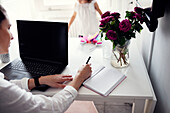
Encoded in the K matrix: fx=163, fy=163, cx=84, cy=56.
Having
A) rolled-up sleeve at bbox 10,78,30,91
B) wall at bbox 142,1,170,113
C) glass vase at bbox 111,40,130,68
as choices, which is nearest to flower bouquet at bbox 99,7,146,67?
glass vase at bbox 111,40,130,68

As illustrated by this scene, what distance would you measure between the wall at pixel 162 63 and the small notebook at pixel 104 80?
0.24 meters

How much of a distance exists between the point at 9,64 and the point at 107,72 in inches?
28.1

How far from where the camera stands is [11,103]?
692 mm

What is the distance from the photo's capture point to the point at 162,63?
1.01m

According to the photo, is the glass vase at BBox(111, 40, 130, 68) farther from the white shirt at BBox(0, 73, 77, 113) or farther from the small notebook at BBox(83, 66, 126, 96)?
the white shirt at BBox(0, 73, 77, 113)

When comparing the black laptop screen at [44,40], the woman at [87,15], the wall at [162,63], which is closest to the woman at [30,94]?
the black laptop screen at [44,40]

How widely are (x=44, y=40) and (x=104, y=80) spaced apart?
0.51m

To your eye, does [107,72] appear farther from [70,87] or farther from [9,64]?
[9,64]

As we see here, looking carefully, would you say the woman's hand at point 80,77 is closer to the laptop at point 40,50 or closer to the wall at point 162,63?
the laptop at point 40,50

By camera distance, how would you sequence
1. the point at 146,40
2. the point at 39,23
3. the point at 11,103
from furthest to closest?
1. the point at 146,40
2. the point at 39,23
3. the point at 11,103

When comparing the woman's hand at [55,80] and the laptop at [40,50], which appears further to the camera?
the laptop at [40,50]

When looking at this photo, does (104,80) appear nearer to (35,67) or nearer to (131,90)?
(131,90)

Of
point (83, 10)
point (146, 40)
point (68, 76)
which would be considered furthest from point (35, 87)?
point (83, 10)

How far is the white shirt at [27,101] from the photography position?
69cm
